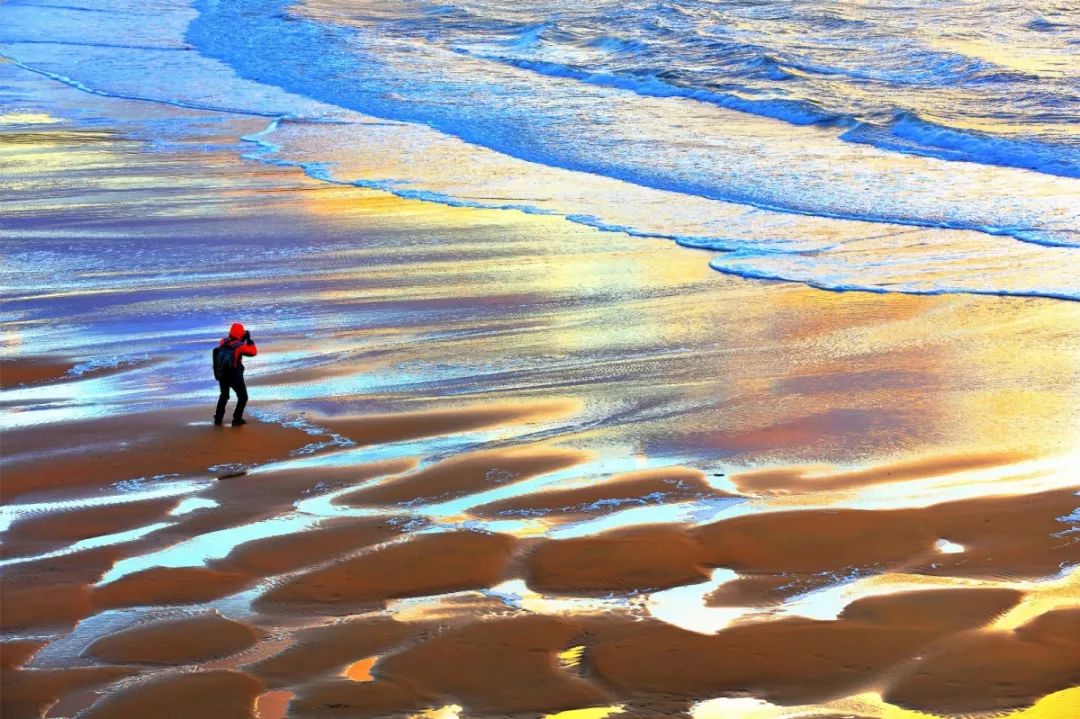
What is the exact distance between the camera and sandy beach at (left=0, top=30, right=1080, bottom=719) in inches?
186

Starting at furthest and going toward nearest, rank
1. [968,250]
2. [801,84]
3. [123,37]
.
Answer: [123,37] → [801,84] → [968,250]

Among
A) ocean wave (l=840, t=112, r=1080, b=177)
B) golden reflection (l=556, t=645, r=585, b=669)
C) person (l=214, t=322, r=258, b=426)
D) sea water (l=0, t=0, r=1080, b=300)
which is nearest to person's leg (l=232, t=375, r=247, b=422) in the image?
person (l=214, t=322, r=258, b=426)

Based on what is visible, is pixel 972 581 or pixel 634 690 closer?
pixel 634 690

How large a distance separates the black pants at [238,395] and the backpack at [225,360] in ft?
0.16

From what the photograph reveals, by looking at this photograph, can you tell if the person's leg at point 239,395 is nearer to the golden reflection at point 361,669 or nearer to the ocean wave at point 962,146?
the golden reflection at point 361,669

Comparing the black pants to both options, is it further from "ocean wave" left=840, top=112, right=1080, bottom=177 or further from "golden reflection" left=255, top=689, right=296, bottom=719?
"ocean wave" left=840, top=112, right=1080, bottom=177

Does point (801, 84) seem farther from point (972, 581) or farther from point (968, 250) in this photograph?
point (972, 581)

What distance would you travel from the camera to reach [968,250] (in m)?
11.7

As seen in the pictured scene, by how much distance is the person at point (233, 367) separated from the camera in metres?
7.42

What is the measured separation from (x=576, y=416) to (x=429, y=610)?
2.56 m

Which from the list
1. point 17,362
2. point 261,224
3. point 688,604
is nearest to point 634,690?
point 688,604

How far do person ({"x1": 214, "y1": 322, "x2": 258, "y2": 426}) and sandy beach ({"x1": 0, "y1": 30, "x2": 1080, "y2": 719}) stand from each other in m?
0.12

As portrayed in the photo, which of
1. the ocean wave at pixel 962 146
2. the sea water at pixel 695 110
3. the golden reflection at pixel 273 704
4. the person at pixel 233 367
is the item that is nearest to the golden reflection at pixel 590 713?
the golden reflection at pixel 273 704

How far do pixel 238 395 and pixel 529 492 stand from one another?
1.88m
